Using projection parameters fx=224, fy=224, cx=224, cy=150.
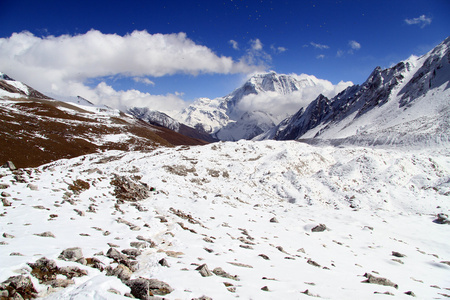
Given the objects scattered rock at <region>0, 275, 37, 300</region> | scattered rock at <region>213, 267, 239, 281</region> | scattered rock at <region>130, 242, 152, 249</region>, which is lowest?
scattered rock at <region>130, 242, 152, 249</region>

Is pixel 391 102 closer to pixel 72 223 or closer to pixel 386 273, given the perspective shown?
pixel 386 273

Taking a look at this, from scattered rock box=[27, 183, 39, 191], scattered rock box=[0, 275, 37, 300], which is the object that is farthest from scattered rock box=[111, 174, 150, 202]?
scattered rock box=[0, 275, 37, 300]

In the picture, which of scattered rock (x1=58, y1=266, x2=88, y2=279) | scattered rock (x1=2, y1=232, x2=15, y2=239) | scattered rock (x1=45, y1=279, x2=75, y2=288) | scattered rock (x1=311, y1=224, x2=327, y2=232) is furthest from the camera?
scattered rock (x1=311, y1=224, x2=327, y2=232)

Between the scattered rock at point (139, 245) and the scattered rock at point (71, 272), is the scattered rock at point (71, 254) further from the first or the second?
the scattered rock at point (139, 245)

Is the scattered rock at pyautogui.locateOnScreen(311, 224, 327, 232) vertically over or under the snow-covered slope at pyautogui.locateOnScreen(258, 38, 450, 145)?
under

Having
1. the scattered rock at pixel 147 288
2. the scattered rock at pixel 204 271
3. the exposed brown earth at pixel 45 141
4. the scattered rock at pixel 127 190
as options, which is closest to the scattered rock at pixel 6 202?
the scattered rock at pixel 127 190

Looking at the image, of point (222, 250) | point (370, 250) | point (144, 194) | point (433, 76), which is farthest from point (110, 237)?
point (433, 76)

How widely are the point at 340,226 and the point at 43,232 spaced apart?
2103 cm

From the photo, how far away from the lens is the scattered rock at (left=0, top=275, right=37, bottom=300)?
15.3 feet

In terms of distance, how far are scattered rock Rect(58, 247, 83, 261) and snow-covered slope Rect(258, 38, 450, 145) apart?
6309 cm

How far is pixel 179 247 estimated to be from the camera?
10.1 m

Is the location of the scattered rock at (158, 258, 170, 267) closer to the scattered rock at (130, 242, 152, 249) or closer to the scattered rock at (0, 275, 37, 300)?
the scattered rock at (130, 242, 152, 249)

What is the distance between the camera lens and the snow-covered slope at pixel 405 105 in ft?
180

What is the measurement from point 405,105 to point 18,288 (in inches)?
4569
